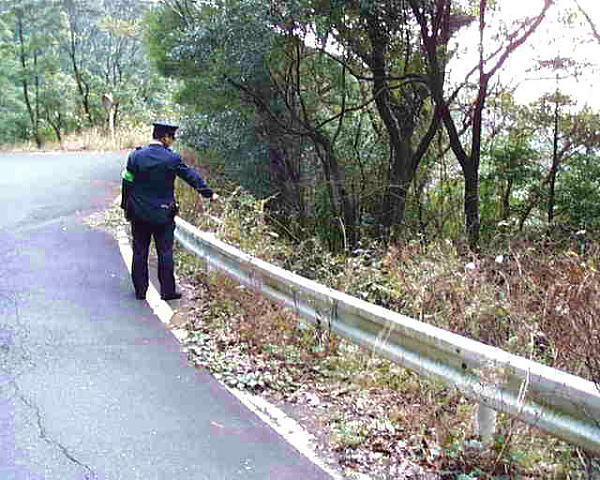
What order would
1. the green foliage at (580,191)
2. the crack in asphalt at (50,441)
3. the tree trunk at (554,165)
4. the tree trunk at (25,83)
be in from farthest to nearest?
the tree trunk at (25,83)
the tree trunk at (554,165)
the green foliage at (580,191)
the crack in asphalt at (50,441)

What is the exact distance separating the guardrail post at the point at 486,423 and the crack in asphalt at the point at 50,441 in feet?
7.09

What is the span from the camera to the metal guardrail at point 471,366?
3389mm

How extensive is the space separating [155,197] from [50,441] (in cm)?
347

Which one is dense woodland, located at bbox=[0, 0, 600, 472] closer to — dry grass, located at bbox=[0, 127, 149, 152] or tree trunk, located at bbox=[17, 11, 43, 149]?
dry grass, located at bbox=[0, 127, 149, 152]

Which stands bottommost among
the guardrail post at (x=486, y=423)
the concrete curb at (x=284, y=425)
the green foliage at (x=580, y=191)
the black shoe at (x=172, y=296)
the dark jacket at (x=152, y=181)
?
the green foliage at (x=580, y=191)

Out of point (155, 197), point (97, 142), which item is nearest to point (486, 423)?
point (155, 197)

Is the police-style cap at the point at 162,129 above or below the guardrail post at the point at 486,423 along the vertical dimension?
above

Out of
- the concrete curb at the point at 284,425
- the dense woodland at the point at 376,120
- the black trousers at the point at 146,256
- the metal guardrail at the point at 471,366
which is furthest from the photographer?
the dense woodland at the point at 376,120

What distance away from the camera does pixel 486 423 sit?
3.98m

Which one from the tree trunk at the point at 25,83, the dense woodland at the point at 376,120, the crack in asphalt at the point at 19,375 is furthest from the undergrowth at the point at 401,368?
the tree trunk at the point at 25,83

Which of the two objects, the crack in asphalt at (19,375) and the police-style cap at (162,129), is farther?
the police-style cap at (162,129)

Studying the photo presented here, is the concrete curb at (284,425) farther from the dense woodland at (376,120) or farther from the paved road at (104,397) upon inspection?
the dense woodland at (376,120)

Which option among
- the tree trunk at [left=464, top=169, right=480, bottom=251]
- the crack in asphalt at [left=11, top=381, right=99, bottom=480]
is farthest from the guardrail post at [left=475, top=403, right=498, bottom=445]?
the tree trunk at [left=464, top=169, right=480, bottom=251]

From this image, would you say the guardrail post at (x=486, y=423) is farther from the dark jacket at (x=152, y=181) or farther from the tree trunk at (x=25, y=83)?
the tree trunk at (x=25, y=83)
